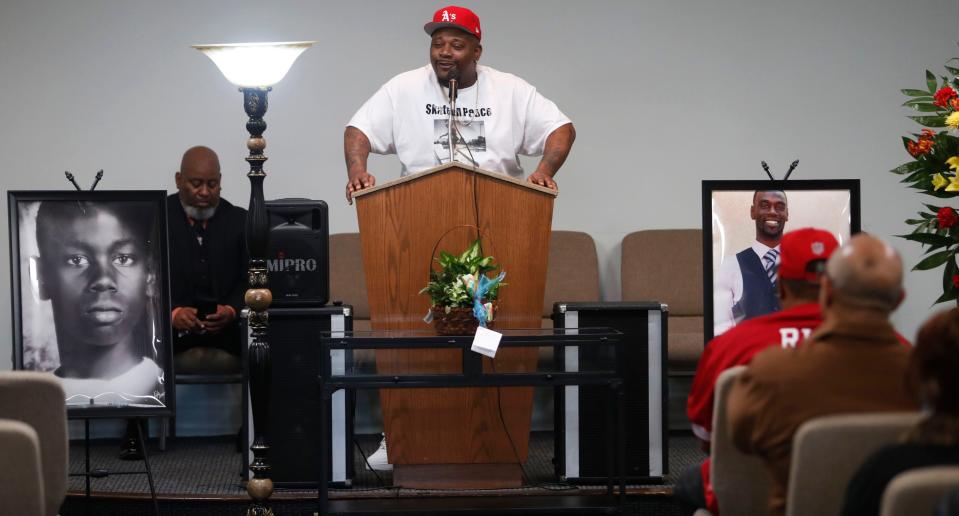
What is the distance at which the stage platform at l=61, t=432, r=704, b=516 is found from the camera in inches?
177

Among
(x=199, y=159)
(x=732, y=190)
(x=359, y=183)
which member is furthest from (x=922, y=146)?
(x=199, y=159)

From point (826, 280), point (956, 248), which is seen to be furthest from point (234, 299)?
point (826, 280)

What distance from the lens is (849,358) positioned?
246 cm

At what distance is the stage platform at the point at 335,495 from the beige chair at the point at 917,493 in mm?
2562

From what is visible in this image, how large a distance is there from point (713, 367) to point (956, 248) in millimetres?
1778

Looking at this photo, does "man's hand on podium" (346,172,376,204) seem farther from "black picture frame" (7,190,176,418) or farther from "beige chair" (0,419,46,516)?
"beige chair" (0,419,46,516)

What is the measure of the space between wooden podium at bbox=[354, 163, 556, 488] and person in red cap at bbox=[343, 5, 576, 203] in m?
0.47

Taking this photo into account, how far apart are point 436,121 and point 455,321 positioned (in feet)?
3.61

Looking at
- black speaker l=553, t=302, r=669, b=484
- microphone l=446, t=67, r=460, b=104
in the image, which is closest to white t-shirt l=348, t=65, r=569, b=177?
microphone l=446, t=67, r=460, b=104

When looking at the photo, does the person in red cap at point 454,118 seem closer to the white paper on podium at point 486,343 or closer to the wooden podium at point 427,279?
the wooden podium at point 427,279

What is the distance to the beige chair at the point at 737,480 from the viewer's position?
9.30 ft

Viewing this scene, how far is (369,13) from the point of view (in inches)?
273

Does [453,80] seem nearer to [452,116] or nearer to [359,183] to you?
[452,116]

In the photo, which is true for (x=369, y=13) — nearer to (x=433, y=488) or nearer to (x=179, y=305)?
(x=179, y=305)
